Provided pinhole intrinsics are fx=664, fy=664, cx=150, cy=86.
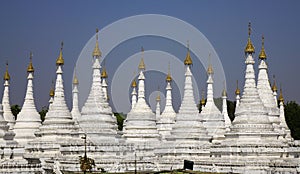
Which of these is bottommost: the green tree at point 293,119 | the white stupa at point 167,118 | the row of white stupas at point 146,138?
the row of white stupas at point 146,138

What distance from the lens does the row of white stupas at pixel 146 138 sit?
1416 inches

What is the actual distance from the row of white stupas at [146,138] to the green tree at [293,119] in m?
32.8

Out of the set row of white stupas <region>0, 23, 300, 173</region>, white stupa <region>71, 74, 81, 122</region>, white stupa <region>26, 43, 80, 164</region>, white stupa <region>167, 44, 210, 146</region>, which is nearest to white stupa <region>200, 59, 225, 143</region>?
row of white stupas <region>0, 23, 300, 173</region>

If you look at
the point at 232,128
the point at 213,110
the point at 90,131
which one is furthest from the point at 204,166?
the point at 213,110

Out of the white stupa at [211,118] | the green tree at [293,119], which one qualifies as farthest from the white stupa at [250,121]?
the green tree at [293,119]

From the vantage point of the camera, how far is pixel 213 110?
169 feet

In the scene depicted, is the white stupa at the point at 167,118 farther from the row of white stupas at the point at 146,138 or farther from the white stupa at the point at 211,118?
the row of white stupas at the point at 146,138

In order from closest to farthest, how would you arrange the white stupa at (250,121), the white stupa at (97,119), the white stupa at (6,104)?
1. the white stupa at (250,121)
2. the white stupa at (97,119)
3. the white stupa at (6,104)

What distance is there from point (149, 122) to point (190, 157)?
5676 millimetres

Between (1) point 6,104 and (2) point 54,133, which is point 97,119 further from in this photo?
(1) point 6,104

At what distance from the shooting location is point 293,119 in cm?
8344

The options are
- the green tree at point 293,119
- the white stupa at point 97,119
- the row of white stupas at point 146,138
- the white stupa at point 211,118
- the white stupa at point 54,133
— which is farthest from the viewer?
the green tree at point 293,119

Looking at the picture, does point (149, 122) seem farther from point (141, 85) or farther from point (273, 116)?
point (273, 116)

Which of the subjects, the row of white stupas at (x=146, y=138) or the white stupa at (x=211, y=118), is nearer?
the row of white stupas at (x=146, y=138)
